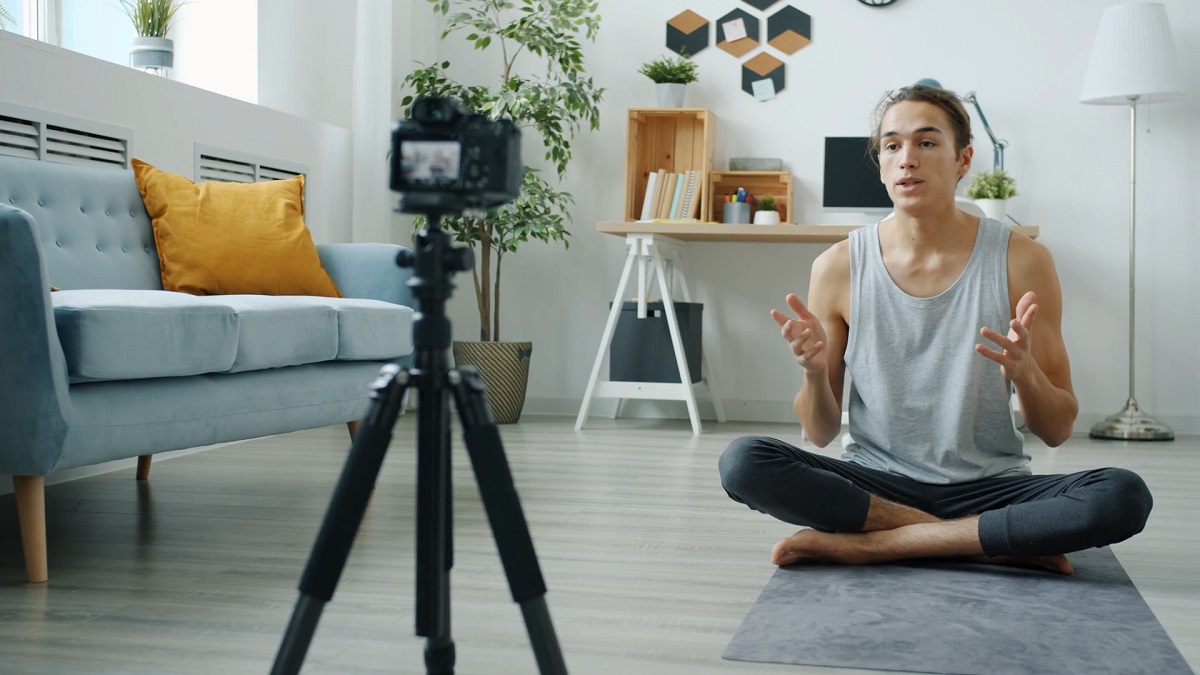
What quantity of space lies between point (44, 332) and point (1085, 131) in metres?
3.79

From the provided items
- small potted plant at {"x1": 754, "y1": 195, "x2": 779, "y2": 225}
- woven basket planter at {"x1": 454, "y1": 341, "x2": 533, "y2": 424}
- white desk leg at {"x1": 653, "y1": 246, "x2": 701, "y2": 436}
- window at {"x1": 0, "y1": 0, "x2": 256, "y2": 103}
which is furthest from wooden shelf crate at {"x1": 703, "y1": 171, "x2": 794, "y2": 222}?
window at {"x1": 0, "y1": 0, "x2": 256, "y2": 103}

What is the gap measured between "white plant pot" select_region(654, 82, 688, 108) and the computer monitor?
0.59m

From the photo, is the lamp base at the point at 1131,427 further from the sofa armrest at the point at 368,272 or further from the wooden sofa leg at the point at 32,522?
the wooden sofa leg at the point at 32,522

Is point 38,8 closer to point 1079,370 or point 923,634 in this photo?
point 923,634

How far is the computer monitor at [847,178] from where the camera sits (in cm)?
445

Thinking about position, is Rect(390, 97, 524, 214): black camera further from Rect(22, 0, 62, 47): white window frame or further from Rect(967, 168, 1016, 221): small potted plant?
Rect(967, 168, 1016, 221): small potted plant

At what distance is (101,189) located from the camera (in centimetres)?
277

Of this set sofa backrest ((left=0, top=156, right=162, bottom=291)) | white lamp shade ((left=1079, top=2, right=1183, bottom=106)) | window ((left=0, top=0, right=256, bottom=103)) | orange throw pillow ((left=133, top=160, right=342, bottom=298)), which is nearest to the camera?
sofa backrest ((left=0, top=156, right=162, bottom=291))

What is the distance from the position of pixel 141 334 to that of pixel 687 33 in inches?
124

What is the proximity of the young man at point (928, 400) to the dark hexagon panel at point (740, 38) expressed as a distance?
8.88 ft

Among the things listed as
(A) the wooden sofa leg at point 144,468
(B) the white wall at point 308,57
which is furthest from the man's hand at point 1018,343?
(B) the white wall at point 308,57

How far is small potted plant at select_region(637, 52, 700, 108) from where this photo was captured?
4.56 m

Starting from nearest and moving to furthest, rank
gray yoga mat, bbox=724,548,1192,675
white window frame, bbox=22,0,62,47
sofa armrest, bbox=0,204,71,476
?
gray yoga mat, bbox=724,548,1192,675 < sofa armrest, bbox=0,204,71,476 < white window frame, bbox=22,0,62,47

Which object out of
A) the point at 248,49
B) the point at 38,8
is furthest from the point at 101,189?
the point at 248,49
